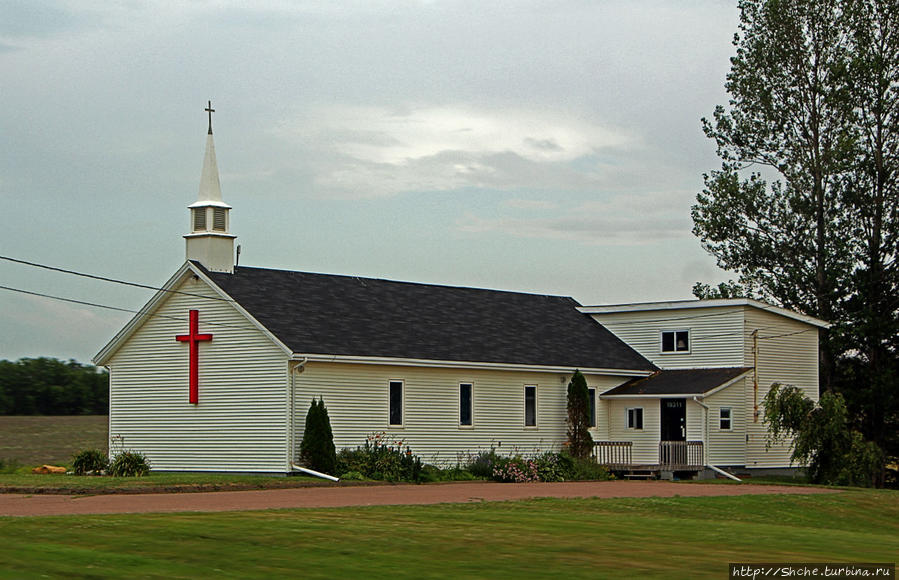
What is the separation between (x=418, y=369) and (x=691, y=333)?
12.7m

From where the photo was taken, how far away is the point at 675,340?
4838 cm

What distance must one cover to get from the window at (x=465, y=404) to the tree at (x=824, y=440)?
10.4m

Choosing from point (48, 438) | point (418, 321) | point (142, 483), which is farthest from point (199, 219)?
point (48, 438)

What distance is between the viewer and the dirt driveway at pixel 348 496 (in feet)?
78.9

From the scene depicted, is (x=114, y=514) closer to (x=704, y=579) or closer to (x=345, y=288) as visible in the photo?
(x=704, y=579)

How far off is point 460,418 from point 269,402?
6959 millimetres

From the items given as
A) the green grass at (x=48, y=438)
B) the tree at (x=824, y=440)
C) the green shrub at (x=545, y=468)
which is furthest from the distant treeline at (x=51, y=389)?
the tree at (x=824, y=440)

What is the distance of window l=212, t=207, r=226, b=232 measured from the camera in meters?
40.7

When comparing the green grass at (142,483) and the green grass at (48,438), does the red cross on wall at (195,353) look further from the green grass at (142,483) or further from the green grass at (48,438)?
the green grass at (48,438)

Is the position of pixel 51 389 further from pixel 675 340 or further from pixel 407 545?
pixel 407 545

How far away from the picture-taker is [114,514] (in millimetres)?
21172

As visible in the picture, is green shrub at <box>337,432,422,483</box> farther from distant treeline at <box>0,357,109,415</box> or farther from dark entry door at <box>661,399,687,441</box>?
distant treeline at <box>0,357,109,415</box>

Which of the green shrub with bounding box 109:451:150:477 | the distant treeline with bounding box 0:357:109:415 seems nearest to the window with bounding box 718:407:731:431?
the green shrub with bounding box 109:451:150:477

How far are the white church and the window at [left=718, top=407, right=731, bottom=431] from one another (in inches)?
3.1
